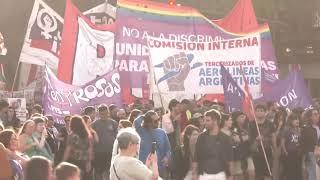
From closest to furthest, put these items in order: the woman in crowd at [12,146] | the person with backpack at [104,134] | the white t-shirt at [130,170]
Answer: the white t-shirt at [130,170] → the woman in crowd at [12,146] → the person with backpack at [104,134]

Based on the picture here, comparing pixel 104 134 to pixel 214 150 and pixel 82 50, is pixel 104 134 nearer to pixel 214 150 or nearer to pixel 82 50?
pixel 214 150

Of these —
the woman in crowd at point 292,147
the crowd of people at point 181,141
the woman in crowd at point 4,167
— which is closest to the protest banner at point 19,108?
the crowd of people at point 181,141

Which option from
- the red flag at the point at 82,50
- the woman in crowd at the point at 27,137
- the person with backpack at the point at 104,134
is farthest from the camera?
the red flag at the point at 82,50

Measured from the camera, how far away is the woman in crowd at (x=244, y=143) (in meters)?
13.4

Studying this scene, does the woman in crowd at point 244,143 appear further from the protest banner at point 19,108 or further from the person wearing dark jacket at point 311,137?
the protest banner at point 19,108

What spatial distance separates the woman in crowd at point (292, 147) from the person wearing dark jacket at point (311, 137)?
0.48 ft

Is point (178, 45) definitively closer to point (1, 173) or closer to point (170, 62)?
point (170, 62)

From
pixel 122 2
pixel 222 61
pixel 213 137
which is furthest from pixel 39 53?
pixel 213 137

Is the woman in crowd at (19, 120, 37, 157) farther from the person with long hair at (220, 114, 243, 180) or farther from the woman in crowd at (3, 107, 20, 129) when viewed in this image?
the woman in crowd at (3, 107, 20, 129)

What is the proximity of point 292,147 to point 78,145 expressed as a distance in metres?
4.34

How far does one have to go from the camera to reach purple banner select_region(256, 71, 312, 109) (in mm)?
18812

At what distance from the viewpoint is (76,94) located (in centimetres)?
1597

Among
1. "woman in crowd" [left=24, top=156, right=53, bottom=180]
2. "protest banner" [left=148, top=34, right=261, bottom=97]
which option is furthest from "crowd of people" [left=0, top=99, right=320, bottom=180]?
"woman in crowd" [left=24, top=156, right=53, bottom=180]

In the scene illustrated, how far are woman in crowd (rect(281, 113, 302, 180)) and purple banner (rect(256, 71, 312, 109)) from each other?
3.79 metres
